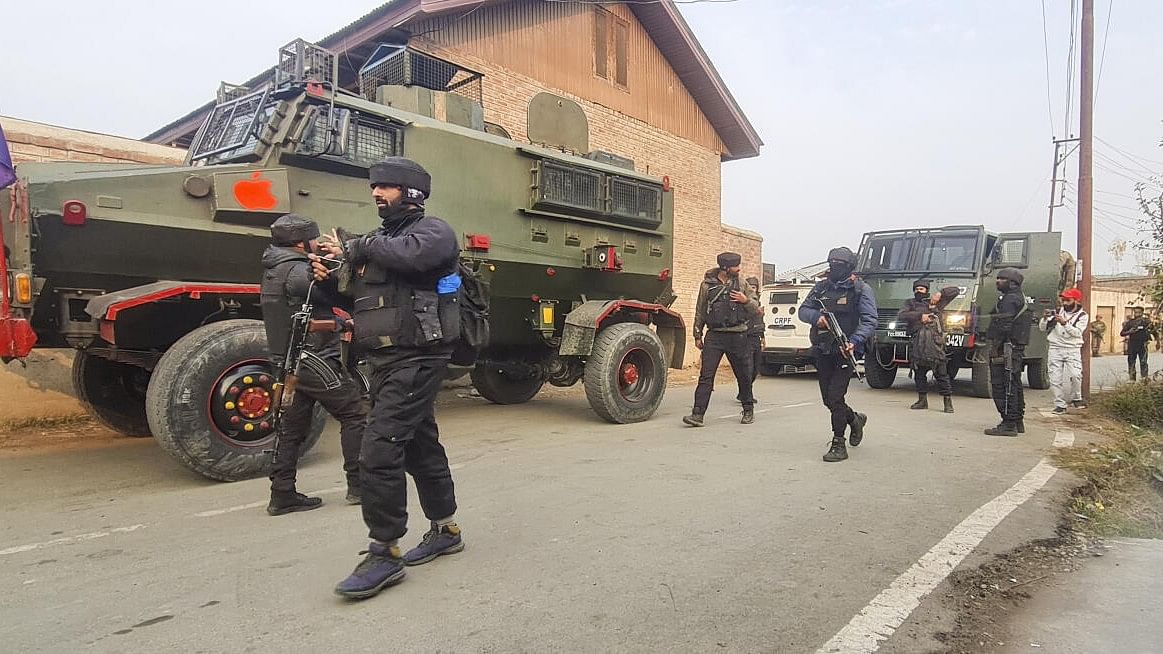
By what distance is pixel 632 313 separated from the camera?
7801 millimetres

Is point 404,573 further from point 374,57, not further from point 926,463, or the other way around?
point 374,57

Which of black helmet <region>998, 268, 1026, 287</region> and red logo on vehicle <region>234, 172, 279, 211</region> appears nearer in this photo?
red logo on vehicle <region>234, 172, 279, 211</region>

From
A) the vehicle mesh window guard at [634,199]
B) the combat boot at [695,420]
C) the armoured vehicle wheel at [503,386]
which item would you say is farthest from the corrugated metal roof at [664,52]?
the combat boot at [695,420]

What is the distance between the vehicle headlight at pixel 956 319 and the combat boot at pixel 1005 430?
3.08 metres

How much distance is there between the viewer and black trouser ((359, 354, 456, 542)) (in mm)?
2898

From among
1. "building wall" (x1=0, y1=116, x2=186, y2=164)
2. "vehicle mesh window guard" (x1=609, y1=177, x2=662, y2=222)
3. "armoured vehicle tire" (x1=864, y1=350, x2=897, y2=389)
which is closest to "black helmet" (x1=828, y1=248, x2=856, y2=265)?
"vehicle mesh window guard" (x1=609, y1=177, x2=662, y2=222)

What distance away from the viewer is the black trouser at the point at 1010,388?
7.02 m

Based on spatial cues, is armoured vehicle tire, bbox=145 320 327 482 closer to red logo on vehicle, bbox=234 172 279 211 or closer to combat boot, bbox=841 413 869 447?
red logo on vehicle, bbox=234 172 279 211

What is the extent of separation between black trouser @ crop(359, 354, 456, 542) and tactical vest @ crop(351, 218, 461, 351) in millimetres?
108

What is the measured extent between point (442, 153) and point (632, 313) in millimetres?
2649

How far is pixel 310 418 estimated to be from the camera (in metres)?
4.20

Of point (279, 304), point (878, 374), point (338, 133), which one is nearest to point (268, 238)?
point (338, 133)

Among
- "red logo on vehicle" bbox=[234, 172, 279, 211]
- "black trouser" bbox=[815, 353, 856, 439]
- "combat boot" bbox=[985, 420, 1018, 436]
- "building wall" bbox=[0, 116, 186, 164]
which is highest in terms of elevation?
"building wall" bbox=[0, 116, 186, 164]

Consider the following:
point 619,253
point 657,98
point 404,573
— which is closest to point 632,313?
point 619,253
